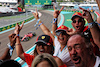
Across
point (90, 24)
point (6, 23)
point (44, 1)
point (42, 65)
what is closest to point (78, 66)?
point (42, 65)

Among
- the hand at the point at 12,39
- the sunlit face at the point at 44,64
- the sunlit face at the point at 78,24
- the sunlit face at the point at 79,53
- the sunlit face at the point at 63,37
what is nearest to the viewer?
the sunlit face at the point at 44,64

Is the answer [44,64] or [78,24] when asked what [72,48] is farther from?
[78,24]

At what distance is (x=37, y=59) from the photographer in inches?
70.3

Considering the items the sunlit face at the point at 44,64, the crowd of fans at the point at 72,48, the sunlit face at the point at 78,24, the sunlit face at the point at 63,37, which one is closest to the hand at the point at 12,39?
the crowd of fans at the point at 72,48

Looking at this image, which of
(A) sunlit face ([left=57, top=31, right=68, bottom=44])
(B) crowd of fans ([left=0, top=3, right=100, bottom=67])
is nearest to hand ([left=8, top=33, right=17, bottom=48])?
(B) crowd of fans ([left=0, top=3, right=100, bottom=67])

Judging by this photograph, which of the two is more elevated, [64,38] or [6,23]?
[64,38]

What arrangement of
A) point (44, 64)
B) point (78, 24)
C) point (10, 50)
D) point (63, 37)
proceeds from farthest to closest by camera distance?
point (78, 24) < point (63, 37) < point (10, 50) < point (44, 64)

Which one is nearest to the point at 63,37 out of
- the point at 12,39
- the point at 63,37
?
the point at 63,37

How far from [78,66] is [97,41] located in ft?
1.88

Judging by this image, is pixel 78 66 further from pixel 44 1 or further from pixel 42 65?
pixel 44 1

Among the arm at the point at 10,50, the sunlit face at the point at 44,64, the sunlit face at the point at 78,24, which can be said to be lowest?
the arm at the point at 10,50

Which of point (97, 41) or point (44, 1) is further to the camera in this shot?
point (44, 1)

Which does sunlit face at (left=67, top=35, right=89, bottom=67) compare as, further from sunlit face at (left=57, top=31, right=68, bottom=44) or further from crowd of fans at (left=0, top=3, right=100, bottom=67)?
sunlit face at (left=57, top=31, right=68, bottom=44)

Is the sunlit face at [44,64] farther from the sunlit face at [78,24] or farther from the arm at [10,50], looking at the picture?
the sunlit face at [78,24]
